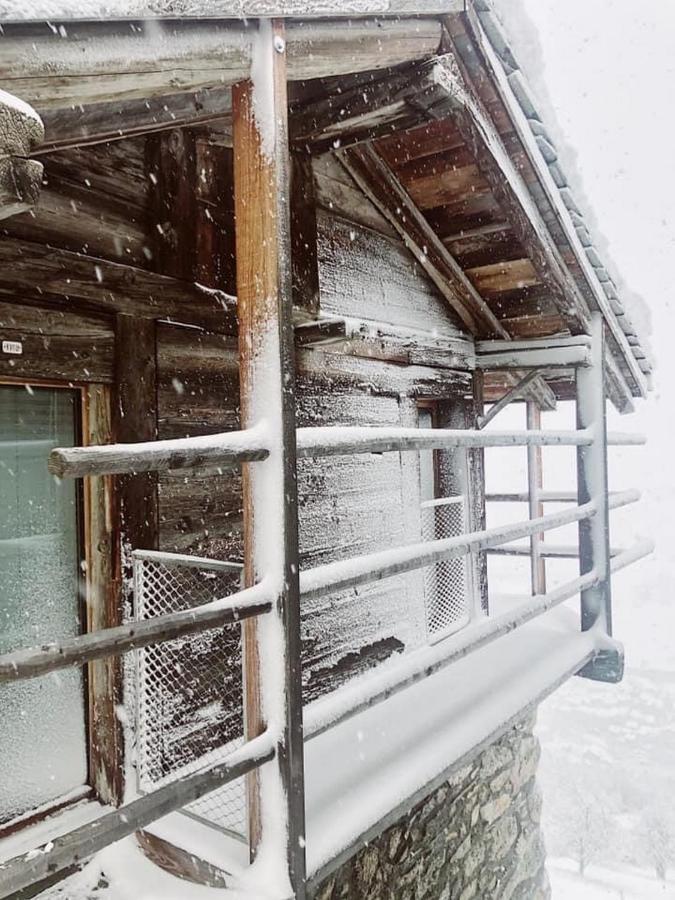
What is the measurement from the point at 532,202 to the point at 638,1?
160m

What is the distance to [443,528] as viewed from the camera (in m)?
6.79

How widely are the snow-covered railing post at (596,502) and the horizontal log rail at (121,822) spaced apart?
12.6 ft

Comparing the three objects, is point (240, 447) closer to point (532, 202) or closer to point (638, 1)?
point (532, 202)

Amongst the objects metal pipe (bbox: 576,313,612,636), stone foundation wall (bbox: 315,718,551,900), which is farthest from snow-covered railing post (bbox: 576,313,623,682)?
stone foundation wall (bbox: 315,718,551,900)

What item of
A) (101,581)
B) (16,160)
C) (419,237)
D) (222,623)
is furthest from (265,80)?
(419,237)

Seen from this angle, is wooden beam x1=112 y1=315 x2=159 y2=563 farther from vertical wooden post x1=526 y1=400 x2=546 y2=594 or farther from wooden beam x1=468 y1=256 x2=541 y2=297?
vertical wooden post x1=526 y1=400 x2=546 y2=594

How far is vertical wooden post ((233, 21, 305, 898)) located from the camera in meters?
2.41

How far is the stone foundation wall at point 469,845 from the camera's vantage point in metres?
3.62

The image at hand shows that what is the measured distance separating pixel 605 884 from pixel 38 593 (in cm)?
2628

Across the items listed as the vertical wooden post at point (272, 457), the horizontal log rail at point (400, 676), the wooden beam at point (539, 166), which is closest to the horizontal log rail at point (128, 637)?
the vertical wooden post at point (272, 457)

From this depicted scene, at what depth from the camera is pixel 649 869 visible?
1006 inches

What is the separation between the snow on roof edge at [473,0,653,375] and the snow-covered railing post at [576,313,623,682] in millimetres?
460

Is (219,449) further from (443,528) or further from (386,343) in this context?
(443,528)

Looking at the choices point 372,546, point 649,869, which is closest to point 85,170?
point 372,546
